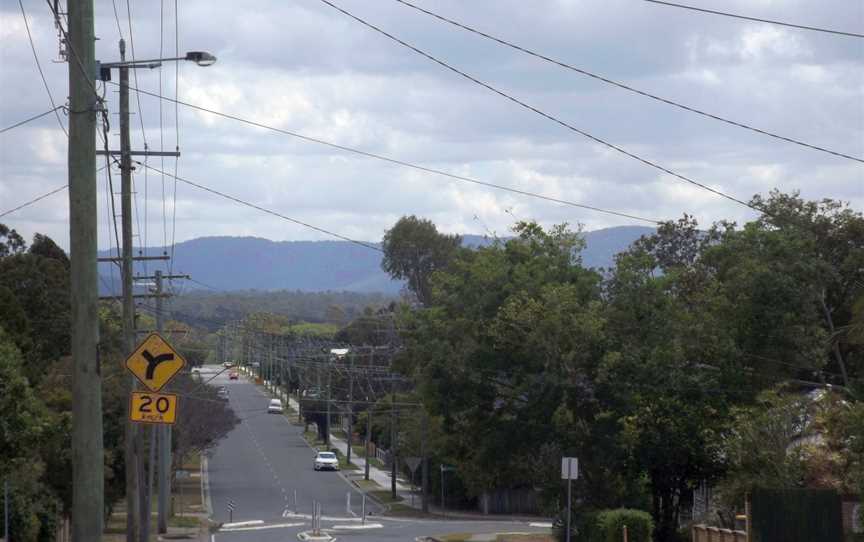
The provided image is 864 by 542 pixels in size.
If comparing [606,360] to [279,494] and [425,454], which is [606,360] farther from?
[279,494]

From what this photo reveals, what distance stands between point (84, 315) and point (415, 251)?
99.2 meters

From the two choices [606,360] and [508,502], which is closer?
[606,360]

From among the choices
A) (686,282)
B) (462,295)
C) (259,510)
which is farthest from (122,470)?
(686,282)

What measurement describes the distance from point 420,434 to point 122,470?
26.5m

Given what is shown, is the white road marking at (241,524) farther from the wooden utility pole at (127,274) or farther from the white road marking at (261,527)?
the wooden utility pole at (127,274)

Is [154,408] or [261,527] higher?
[154,408]

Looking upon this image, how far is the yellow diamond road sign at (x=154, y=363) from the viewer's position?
1714 centimetres

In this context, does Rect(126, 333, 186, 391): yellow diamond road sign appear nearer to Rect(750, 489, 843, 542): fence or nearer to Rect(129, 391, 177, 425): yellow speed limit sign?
Rect(129, 391, 177, 425): yellow speed limit sign

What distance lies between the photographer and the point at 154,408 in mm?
17828

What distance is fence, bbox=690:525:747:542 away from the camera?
93.2 feet

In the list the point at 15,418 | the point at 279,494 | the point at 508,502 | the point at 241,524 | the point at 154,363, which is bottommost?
the point at 508,502

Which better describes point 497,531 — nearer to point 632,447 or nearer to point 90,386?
point 632,447

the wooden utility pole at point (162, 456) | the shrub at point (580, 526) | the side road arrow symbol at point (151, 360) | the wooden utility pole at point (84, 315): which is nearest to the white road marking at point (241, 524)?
the wooden utility pole at point (162, 456)

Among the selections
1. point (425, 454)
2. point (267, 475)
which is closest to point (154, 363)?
point (425, 454)
